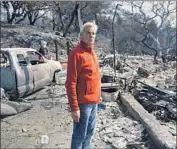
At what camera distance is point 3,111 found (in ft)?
25.6

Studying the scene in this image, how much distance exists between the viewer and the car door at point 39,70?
1027 cm

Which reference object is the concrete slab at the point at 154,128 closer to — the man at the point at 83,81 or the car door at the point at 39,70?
the man at the point at 83,81

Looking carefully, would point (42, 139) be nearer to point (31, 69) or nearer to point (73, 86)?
point (73, 86)

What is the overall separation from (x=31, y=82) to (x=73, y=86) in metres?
6.02

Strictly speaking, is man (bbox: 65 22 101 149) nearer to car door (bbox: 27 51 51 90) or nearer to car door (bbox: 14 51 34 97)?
car door (bbox: 14 51 34 97)

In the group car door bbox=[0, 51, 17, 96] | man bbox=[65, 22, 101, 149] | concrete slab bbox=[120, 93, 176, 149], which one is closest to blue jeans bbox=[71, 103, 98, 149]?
man bbox=[65, 22, 101, 149]

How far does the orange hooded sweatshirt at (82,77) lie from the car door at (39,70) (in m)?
6.06

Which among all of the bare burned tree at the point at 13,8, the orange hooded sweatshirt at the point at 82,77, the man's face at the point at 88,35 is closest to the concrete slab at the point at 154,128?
the orange hooded sweatshirt at the point at 82,77

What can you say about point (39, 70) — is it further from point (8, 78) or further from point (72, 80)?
point (72, 80)

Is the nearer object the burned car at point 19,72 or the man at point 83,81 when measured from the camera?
the man at point 83,81

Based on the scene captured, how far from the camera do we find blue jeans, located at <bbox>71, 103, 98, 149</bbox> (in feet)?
13.8

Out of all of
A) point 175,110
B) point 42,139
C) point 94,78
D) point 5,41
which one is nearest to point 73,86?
point 94,78

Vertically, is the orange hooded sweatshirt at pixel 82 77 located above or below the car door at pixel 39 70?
above

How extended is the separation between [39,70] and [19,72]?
1.52 meters
